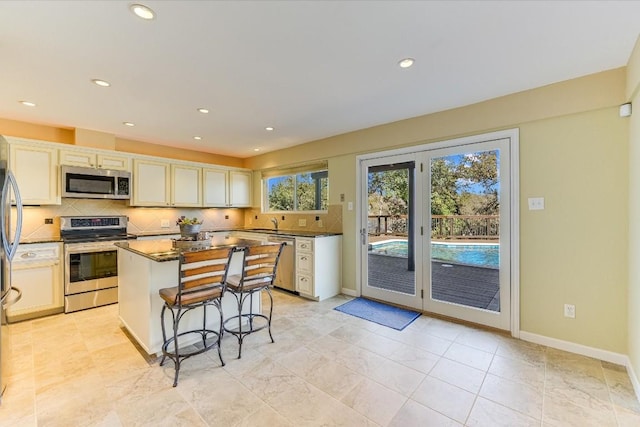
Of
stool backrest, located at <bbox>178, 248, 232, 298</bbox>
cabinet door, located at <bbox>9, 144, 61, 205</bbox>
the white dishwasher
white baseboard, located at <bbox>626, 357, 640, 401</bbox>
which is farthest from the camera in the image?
cabinet door, located at <bbox>9, 144, 61, 205</bbox>

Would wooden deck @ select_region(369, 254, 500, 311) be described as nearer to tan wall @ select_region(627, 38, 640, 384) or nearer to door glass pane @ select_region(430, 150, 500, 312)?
door glass pane @ select_region(430, 150, 500, 312)

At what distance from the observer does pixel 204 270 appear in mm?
2184

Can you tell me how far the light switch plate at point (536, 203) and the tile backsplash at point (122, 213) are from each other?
5.18m

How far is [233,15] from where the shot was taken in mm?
1669

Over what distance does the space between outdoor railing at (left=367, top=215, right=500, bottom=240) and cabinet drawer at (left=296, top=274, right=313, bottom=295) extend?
4.17 ft

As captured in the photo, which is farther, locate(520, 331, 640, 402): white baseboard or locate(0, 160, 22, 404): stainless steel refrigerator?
locate(520, 331, 640, 402): white baseboard

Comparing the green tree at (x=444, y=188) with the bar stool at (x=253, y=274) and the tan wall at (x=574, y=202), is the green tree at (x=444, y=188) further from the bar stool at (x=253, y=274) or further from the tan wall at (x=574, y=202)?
the bar stool at (x=253, y=274)

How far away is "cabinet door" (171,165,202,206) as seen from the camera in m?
4.78

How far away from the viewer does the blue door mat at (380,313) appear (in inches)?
125

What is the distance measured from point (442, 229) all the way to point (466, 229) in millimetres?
257

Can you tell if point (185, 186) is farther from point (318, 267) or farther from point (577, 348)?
point (577, 348)

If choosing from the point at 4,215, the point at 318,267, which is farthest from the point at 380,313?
the point at 4,215

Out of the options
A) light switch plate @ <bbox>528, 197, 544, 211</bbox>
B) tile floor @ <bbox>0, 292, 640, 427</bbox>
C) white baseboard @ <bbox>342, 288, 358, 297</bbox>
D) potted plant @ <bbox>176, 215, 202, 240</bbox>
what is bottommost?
tile floor @ <bbox>0, 292, 640, 427</bbox>

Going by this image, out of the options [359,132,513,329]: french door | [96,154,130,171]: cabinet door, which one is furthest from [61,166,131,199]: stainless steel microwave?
[359,132,513,329]: french door
